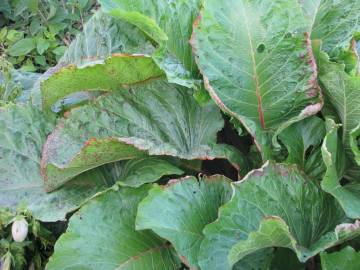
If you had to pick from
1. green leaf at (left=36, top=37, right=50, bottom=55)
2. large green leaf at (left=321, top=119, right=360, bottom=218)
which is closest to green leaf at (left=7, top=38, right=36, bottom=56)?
green leaf at (left=36, top=37, right=50, bottom=55)

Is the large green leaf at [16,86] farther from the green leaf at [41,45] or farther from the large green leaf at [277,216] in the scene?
the large green leaf at [277,216]

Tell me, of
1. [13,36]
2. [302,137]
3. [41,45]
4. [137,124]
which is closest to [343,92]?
[302,137]

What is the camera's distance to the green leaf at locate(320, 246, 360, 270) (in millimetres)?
1396

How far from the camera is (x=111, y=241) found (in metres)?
1.53

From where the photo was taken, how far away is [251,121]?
1579mm

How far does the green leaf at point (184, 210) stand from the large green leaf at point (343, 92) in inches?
14.2

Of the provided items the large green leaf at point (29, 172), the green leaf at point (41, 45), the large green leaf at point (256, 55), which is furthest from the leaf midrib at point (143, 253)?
the green leaf at point (41, 45)

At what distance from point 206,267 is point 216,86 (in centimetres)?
51

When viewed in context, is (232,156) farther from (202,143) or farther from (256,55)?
(256,55)

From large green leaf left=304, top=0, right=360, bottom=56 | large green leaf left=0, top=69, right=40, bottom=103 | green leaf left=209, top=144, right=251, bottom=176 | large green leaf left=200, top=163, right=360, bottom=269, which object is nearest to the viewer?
large green leaf left=200, top=163, right=360, bottom=269

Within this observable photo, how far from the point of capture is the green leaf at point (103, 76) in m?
1.62

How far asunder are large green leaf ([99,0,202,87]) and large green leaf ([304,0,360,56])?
1.18ft

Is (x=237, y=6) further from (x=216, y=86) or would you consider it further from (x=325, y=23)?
(x=325, y=23)

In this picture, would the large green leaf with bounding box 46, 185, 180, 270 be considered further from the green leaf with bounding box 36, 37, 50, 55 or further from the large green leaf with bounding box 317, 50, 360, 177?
the green leaf with bounding box 36, 37, 50, 55
